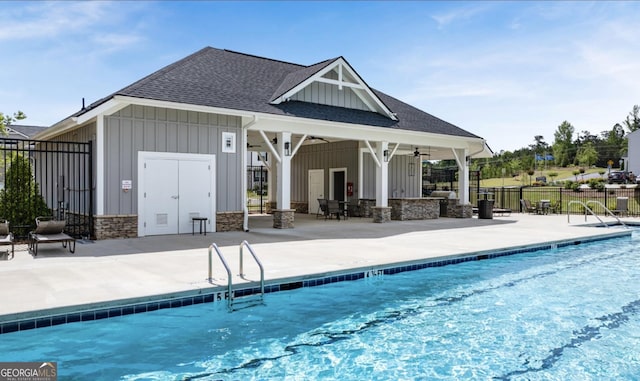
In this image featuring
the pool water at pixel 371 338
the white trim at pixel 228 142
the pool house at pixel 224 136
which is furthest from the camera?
the white trim at pixel 228 142

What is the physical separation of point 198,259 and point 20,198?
688cm

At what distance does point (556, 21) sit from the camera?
14.8m

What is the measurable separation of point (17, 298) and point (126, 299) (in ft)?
4.11

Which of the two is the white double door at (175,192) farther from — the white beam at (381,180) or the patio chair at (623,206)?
the patio chair at (623,206)

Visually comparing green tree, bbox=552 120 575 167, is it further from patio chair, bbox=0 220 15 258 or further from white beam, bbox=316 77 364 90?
patio chair, bbox=0 220 15 258

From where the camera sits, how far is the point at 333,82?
16078 mm

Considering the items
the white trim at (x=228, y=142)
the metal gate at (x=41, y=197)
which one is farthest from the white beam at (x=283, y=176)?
the metal gate at (x=41, y=197)

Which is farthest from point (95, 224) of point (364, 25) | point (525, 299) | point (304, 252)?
point (364, 25)

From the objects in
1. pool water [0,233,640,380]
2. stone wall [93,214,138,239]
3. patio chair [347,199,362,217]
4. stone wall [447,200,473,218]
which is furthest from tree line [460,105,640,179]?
pool water [0,233,640,380]

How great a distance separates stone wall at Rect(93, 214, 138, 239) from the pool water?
243 inches

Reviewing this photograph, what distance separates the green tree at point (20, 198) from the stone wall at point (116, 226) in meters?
2.40

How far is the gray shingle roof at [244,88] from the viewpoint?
39.6 feet

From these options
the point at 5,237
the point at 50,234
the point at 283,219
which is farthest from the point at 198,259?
the point at 283,219

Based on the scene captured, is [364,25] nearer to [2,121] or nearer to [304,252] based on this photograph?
[304,252]
